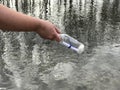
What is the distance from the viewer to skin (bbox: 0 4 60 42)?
1.56 meters

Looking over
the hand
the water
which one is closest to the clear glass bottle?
the hand

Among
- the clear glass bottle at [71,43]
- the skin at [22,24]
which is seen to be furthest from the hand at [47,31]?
the clear glass bottle at [71,43]

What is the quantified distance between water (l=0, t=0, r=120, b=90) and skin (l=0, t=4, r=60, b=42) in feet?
21.4

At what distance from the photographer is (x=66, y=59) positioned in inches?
409

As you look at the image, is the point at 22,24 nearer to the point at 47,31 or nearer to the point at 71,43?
the point at 47,31

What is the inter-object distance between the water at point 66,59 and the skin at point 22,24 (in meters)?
6.51

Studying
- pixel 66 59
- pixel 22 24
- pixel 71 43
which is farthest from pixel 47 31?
pixel 66 59

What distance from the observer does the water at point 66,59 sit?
851 centimetres

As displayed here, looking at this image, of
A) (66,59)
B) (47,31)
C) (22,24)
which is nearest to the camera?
(22,24)

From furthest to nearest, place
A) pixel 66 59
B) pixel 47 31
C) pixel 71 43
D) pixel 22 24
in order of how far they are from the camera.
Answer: pixel 66 59
pixel 71 43
pixel 47 31
pixel 22 24

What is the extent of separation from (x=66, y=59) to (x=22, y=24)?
8.81 m

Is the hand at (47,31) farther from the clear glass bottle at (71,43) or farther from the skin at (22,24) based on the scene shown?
the clear glass bottle at (71,43)

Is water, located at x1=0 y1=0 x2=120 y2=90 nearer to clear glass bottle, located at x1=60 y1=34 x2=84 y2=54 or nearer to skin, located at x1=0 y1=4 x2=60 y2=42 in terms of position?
clear glass bottle, located at x1=60 y1=34 x2=84 y2=54

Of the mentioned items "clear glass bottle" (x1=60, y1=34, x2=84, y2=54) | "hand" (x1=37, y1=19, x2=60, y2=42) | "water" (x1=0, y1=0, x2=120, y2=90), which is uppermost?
"hand" (x1=37, y1=19, x2=60, y2=42)
